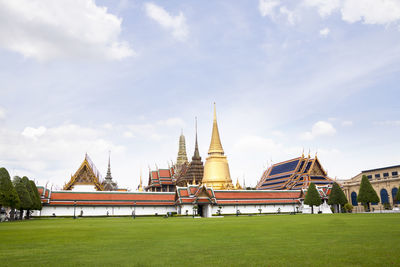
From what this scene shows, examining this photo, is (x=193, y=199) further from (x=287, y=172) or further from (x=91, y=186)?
(x=287, y=172)

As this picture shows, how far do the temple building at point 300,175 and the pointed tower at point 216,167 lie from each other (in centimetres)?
1498

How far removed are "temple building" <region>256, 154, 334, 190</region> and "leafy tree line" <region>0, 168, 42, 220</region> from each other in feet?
182

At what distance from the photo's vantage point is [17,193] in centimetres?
4238

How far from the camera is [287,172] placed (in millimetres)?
87688

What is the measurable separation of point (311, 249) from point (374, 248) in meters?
1.89

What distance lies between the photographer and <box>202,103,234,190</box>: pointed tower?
79.2 metres

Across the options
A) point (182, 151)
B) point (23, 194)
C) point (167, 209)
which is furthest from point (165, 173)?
point (23, 194)

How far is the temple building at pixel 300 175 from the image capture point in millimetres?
80787

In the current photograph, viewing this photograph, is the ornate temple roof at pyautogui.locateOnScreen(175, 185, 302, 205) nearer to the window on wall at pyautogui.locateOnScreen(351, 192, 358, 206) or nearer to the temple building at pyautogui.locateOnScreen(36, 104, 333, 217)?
the temple building at pyautogui.locateOnScreen(36, 104, 333, 217)

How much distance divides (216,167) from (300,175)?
20.0 m

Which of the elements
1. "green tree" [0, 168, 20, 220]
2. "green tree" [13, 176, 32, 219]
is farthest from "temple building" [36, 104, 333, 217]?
"green tree" [0, 168, 20, 220]

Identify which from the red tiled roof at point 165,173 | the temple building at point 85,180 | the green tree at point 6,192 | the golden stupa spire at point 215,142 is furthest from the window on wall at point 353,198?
the green tree at point 6,192

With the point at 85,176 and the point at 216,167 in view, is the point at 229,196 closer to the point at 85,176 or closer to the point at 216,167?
the point at 216,167

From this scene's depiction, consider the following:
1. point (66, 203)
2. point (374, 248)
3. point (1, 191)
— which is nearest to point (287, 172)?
point (66, 203)
